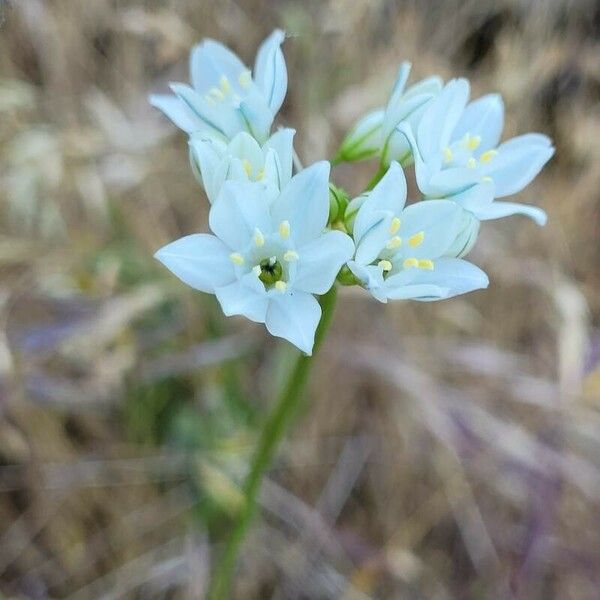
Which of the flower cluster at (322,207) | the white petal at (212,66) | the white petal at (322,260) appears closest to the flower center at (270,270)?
the flower cluster at (322,207)

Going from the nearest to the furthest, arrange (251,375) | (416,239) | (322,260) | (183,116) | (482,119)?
1. (322,260)
2. (416,239)
3. (183,116)
4. (482,119)
5. (251,375)

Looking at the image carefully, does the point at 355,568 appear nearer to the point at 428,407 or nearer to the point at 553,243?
the point at 428,407

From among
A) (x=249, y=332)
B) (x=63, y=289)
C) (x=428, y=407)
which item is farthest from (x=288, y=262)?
(x=249, y=332)

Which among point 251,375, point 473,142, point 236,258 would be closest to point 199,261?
point 236,258

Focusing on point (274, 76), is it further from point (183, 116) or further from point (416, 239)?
point (416, 239)

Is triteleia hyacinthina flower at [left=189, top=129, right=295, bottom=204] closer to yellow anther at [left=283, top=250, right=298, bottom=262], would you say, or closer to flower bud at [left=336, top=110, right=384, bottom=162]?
yellow anther at [left=283, top=250, right=298, bottom=262]

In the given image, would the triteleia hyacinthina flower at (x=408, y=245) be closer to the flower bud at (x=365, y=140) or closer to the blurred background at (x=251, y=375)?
the flower bud at (x=365, y=140)

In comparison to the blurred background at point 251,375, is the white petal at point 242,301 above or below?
above
